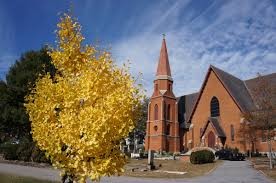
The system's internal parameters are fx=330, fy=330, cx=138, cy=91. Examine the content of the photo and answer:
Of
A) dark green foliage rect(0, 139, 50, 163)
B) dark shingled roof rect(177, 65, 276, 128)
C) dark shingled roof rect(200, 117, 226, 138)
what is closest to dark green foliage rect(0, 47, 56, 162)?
dark green foliage rect(0, 139, 50, 163)

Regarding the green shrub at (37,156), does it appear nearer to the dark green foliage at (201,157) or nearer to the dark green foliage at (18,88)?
the dark green foliage at (18,88)

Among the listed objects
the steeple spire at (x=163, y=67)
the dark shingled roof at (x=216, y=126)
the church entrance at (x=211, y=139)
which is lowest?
the church entrance at (x=211, y=139)

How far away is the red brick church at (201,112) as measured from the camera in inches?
2135

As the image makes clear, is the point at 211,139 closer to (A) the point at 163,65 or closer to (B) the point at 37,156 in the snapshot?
(A) the point at 163,65

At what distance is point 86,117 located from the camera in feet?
24.8

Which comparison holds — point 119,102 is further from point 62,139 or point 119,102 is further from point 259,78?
point 259,78

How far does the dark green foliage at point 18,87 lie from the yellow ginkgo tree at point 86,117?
3974 cm

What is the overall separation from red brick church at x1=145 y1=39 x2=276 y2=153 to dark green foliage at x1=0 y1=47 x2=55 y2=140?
24.4 m

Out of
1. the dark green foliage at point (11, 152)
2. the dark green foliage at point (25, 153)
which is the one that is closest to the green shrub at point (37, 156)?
the dark green foliage at point (25, 153)

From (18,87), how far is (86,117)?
43.8 m

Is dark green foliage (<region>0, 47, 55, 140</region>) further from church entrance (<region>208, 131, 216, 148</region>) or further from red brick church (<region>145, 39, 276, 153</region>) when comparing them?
church entrance (<region>208, 131, 216, 148</region>)

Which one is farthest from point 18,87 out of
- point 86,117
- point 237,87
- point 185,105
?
point 86,117

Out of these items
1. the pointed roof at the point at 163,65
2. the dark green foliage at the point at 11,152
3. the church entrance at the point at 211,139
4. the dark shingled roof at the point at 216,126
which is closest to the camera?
the dark green foliage at the point at 11,152

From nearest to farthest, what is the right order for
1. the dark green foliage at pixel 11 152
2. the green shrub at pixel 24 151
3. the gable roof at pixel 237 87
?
1. the green shrub at pixel 24 151
2. the dark green foliage at pixel 11 152
3. the gable roof at pixel 237 87
